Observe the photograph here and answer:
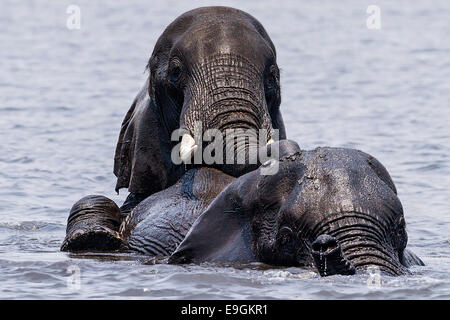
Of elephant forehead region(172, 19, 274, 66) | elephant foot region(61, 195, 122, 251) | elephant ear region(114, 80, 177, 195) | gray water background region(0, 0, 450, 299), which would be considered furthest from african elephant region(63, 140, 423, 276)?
elephant ear region(114, 80, 177, 195)

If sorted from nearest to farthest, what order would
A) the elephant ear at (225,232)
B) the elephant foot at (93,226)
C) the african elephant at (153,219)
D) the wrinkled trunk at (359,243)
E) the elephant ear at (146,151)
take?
the wrinkled trunk at (359,243)
the elephant ear at (225,232)
the african elephant at (153,219)
the elephant foot at (93,226)
the elephant ear at (146,151)

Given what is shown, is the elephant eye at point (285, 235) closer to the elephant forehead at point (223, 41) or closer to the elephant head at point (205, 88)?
the elephant head at point (205, 88)

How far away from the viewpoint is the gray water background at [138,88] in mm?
10719

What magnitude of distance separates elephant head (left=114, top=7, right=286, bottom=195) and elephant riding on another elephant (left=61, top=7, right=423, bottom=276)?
0.04 ft

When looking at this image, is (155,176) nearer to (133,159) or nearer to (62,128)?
(133,159)

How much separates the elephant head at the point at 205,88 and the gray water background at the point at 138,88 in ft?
4.44

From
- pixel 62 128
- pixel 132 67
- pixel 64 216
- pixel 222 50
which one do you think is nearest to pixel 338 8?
pixel 132 67

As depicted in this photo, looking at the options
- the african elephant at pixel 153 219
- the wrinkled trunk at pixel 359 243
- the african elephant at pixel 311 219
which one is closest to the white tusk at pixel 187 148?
the african elephant at pixel 153 219

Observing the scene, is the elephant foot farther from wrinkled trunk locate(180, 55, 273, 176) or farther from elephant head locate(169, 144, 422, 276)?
elephant head locate(169, 144, 422, 276)

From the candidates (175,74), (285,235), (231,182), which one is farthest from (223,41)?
(285,235)

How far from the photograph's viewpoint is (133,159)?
46.1 ft

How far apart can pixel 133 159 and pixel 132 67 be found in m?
18.6

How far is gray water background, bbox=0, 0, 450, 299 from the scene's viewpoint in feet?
35.2

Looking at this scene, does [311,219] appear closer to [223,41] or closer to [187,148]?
[187,148]
